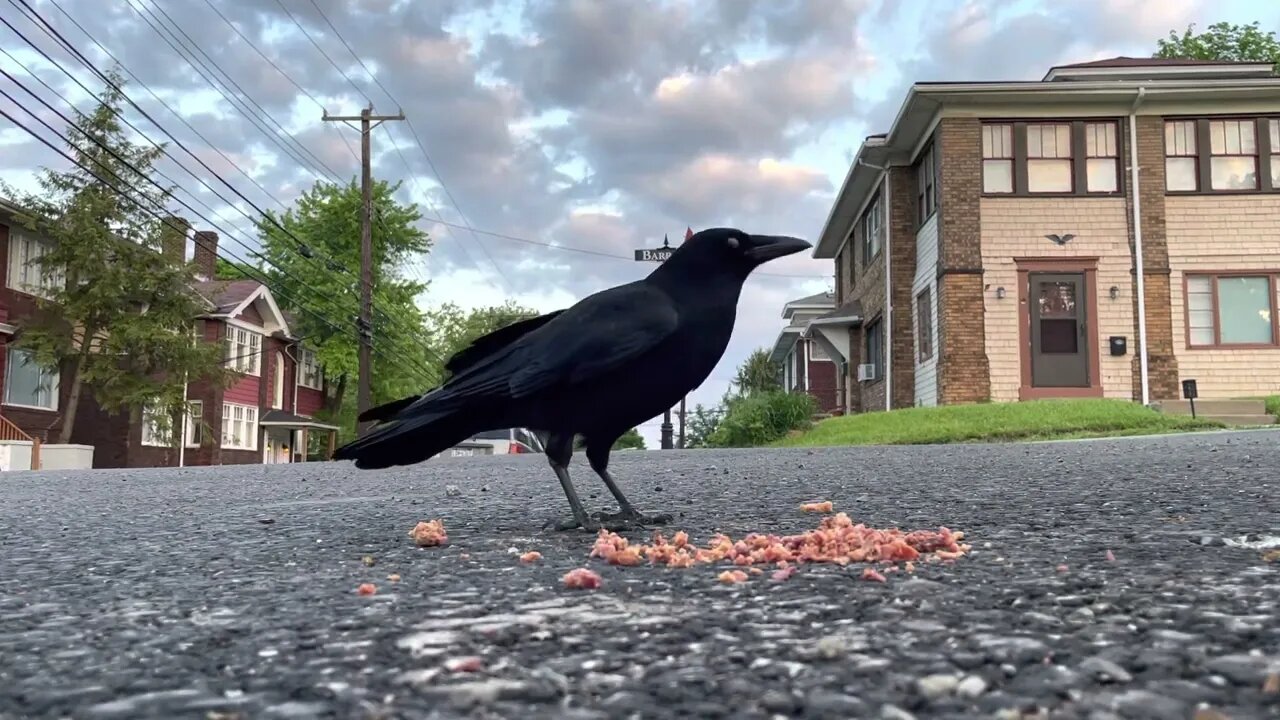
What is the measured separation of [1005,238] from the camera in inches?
738

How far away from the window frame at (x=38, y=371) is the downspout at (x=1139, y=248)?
24.3m

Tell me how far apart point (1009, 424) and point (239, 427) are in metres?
30.3

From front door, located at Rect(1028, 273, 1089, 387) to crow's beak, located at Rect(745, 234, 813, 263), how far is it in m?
16.3

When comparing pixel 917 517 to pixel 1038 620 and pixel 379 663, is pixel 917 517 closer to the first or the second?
pixel 1038 620

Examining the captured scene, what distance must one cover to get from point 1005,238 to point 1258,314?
186 inches

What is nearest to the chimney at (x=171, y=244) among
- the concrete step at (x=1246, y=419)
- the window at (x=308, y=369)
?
the window at (x=308, y=369)

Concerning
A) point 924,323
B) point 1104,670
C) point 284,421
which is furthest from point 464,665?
point 284,421

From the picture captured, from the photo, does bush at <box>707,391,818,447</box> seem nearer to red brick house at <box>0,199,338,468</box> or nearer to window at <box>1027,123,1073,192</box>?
window at <box>1027,123,1073,192</box>

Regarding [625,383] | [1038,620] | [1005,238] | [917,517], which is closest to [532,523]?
[625,383]

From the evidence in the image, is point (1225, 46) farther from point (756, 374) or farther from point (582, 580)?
point (582, 580)

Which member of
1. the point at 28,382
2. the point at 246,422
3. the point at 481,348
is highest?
the point at 28,382

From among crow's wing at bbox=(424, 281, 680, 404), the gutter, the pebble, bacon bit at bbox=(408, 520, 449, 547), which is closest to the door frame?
the gutter

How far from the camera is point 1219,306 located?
18469 millimetres

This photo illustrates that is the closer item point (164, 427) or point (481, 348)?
point (481, 348)
